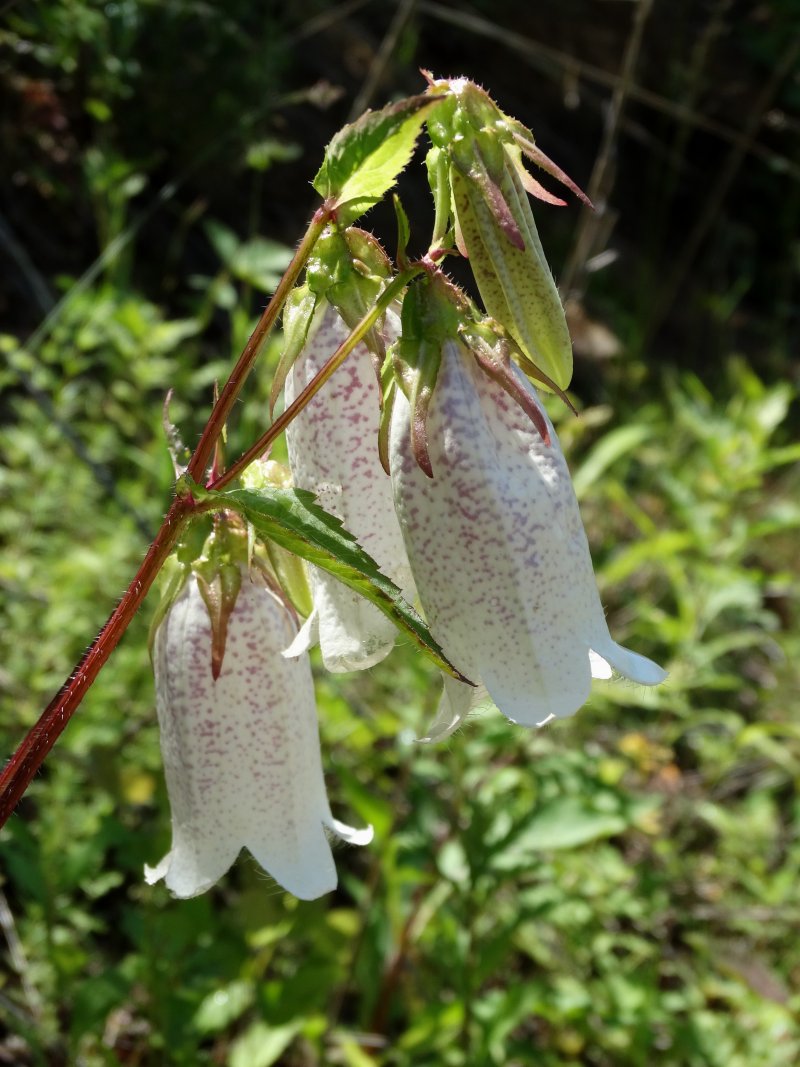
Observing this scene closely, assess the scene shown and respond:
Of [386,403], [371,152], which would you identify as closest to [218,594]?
[386,403]

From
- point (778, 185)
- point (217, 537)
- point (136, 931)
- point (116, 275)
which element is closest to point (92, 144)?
point (116, 275)

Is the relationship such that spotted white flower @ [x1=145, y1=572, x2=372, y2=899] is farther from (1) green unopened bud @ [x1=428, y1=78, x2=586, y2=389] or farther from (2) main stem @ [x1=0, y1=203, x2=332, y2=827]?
(1) green unopened bud @ [x1=428, y1=78, x2=586, y2=389]

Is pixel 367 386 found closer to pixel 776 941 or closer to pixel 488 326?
pixel 488 326

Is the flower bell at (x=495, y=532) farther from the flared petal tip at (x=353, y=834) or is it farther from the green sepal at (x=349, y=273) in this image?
the flared petal tip at (x=353, y=834)

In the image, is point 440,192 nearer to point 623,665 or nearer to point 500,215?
point 500,215

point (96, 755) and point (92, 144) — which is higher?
point (92, 144)
